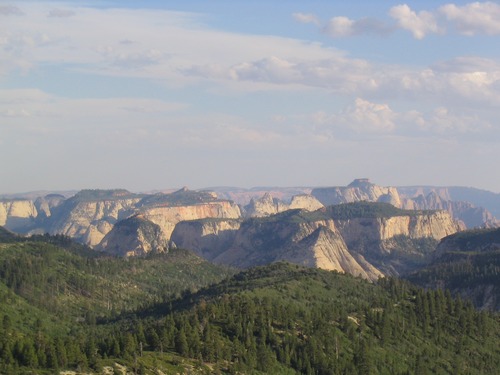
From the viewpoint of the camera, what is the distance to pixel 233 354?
191250 millimetres

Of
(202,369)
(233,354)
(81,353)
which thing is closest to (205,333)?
(233,354)

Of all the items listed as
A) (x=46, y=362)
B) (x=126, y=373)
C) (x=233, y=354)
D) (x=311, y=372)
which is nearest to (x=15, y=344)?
(x=46, y=362)

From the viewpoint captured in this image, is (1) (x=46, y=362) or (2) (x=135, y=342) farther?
(2) (x=135, y=342)

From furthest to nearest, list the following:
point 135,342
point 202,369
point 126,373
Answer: point 135,342
point 202,369
point 126,373

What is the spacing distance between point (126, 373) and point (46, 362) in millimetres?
14841

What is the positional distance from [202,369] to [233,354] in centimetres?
2035

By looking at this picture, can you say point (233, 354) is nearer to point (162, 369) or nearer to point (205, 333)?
point (205, 333)

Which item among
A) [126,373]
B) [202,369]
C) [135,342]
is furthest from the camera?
[135,342]

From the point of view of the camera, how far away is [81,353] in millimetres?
164500

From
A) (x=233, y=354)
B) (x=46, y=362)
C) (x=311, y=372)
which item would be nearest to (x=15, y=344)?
(x=46, y=362)

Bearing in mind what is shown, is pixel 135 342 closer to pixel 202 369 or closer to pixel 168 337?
pixel 168 337

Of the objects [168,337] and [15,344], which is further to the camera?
[168,337]

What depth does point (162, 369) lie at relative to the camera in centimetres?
16412

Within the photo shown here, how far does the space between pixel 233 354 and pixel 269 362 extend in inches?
321
